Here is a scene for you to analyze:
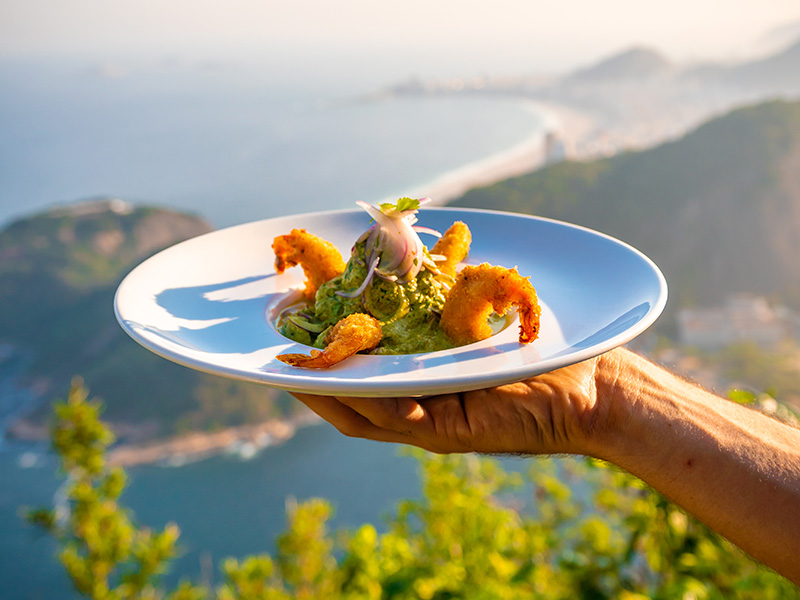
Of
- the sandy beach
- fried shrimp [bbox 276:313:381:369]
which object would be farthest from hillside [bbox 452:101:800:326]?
fried shrimp [bbox 276:313:381:369]

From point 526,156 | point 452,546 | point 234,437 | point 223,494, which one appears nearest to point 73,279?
point 234,437

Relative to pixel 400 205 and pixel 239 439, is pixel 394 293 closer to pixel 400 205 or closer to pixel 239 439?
pixel 400 205

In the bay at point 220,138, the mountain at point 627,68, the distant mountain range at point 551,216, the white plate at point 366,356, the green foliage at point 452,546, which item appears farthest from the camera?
the mountain at point 627,68

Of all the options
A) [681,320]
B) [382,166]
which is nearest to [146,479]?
[382,166]

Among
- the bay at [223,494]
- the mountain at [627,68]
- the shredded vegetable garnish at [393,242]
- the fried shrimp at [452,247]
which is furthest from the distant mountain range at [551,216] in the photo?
the shredded vegetable garnish at [393,242]

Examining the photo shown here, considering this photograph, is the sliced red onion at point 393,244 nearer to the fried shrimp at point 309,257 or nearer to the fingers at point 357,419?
the fried shrimp at point 309,257

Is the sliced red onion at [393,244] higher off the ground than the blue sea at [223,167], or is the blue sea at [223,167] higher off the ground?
the sliced red onion at [393,244]
